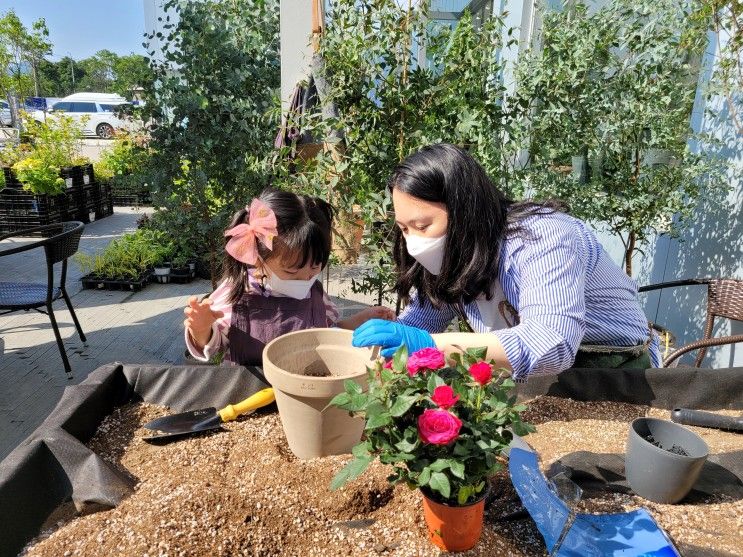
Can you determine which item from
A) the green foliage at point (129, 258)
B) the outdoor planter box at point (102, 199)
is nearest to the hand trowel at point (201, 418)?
the green foliage at point (129, 258)

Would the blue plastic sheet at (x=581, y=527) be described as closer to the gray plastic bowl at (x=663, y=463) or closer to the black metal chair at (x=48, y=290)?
the gray plastic bowl at (x=663, y=463)

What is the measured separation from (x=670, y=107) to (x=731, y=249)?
0.93 metres

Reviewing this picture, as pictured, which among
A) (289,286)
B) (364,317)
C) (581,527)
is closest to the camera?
(581,527)

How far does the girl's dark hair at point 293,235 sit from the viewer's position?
4.85 ft

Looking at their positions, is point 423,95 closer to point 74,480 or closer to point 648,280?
point 74,480

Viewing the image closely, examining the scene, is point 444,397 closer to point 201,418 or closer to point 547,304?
point 547,304

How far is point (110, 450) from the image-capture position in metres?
A: 1.23

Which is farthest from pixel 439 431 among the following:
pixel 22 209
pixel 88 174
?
pixel 88 174

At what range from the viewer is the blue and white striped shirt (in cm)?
124

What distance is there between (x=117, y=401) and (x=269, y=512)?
68cm

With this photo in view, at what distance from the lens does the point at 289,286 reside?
1.60 meters

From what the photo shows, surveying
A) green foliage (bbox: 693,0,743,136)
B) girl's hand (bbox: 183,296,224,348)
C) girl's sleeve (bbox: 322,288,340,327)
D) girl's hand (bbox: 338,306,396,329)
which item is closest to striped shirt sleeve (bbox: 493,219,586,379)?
girl's hand (bbox: 338,306,396,329)

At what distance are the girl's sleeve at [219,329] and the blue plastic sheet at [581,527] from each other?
96cm

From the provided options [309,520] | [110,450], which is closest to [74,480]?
[110,450]
